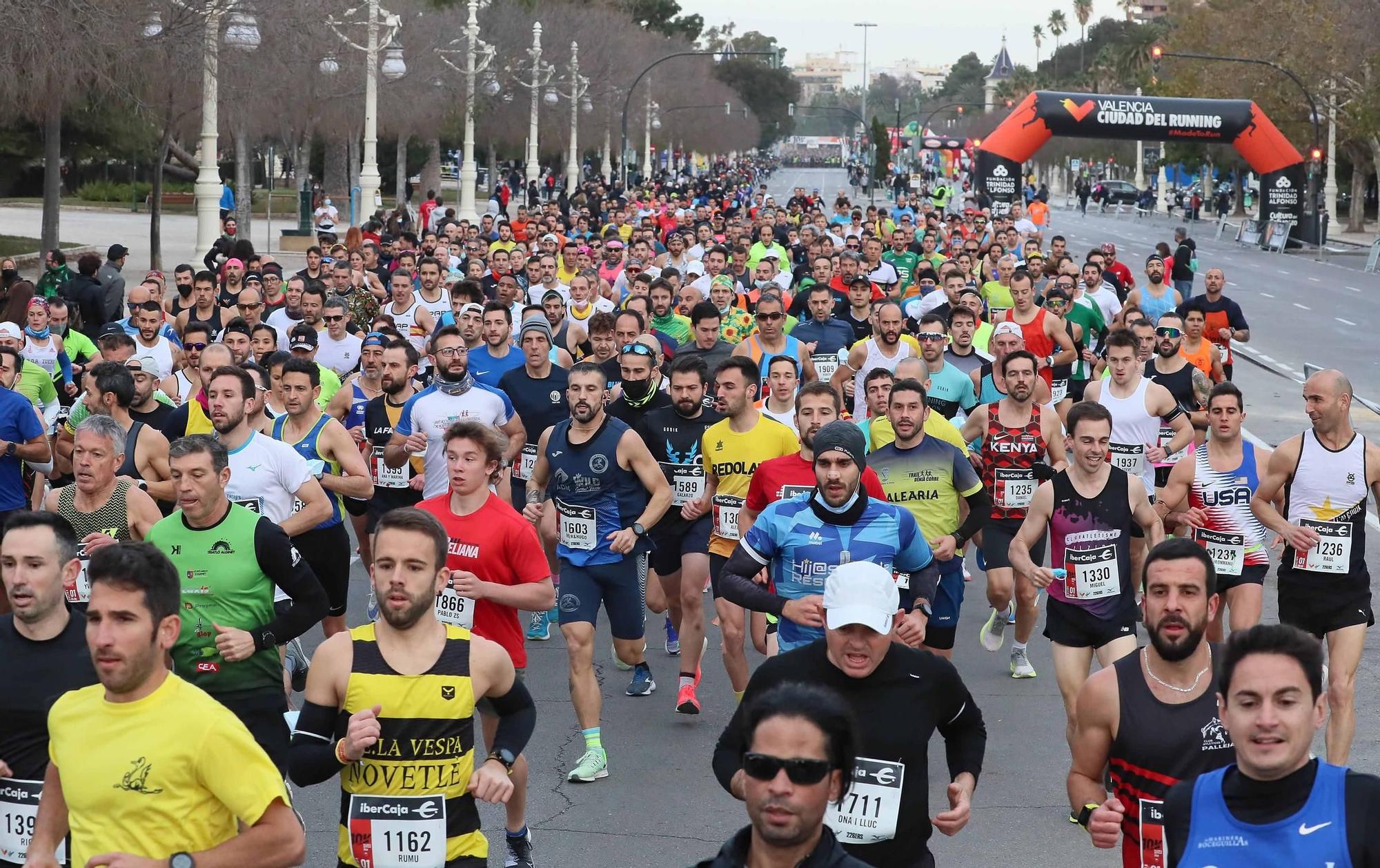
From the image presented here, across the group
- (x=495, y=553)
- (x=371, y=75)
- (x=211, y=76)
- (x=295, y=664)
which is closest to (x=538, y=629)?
(x=295, y=664)

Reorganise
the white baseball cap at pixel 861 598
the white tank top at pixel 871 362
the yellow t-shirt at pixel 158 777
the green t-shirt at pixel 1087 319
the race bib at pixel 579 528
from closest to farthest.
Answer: the yellow t-shirt at pixel 158 777 < the white baseball cap at pixel 861 598 < the race bib at pixel 579 528 < the white tank top at pixel 871 362 < the green t-shirt at pixel 1087 319

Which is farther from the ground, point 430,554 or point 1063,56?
point 1063,56

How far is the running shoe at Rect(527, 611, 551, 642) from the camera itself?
36.0 feet

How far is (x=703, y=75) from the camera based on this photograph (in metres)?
120

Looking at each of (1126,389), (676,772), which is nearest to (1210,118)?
(1126,389)

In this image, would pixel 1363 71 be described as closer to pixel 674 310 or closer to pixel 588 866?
pixel 674 310

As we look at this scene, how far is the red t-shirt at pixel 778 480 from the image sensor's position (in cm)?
823

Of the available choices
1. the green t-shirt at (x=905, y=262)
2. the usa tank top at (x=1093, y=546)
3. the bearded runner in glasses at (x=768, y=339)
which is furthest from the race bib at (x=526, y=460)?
the green t-shirt at (x=905, y=262)

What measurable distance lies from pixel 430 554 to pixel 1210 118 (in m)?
42.0

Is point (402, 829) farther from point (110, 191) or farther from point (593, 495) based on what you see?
point (110, 191)

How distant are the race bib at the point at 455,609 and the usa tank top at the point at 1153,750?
111 inches

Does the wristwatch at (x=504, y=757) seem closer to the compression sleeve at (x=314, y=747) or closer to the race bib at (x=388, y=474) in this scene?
the compression sleeve at (x=314, y=747)

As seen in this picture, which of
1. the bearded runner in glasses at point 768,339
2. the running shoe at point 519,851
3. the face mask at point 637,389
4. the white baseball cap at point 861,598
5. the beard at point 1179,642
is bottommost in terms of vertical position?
the running shoe at point 519,851

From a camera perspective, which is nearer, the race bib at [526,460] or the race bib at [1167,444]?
the race bib at [1167,444]
